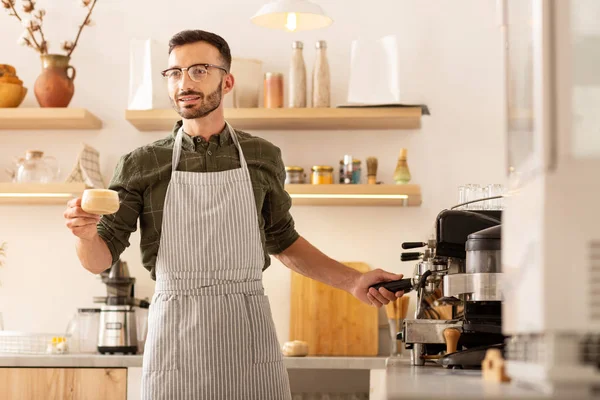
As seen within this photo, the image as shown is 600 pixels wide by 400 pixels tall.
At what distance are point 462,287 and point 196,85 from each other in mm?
1039

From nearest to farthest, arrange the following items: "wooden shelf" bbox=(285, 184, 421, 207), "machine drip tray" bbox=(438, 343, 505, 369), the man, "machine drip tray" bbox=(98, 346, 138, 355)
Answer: "machine drip tray" bbox=(438, 343, 505, 369)
the man
"machine drip tray" bbox=(98, 346, 138, 355)
"wooden shelf" bbox=(285, 184, 421, 207)

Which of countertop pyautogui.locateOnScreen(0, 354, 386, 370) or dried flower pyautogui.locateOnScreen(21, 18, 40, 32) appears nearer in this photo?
countertop pyautogui.locateOnScreen(0, 354, 386, 370)

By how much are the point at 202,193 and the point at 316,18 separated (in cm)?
134

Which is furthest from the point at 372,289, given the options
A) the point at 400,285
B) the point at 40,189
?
the point at 40,189

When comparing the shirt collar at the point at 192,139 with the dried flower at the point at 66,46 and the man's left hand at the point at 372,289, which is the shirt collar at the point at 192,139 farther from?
the dried flower at the point at 66,46

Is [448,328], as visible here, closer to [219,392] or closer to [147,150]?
[219,392]

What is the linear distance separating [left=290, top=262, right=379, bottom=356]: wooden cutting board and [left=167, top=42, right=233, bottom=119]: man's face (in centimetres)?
165

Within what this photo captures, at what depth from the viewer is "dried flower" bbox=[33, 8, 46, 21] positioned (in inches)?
160

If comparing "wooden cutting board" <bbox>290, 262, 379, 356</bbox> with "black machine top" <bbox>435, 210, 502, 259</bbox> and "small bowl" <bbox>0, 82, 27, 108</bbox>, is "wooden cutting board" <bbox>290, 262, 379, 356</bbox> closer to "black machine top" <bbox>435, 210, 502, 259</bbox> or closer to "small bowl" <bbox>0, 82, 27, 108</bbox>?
"small bowl" <bbox>0, 82, 27, 108</bbox>

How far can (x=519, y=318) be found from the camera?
3.76ft

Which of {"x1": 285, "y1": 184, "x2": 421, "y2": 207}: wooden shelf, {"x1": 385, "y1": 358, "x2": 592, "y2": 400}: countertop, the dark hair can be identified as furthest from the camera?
{"x1": 285, "y1": 184, "x2": 421, "y2": 207}: wooden shelf

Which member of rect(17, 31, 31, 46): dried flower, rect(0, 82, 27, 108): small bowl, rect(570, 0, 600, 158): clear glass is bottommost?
rect(570, 0, 600, 158): clear glass

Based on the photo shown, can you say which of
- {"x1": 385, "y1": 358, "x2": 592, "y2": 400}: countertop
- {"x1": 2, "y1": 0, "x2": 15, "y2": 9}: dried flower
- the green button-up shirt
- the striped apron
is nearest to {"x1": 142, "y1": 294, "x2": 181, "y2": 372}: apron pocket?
the striped apron

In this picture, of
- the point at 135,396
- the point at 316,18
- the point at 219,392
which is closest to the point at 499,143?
the point at 316,18
